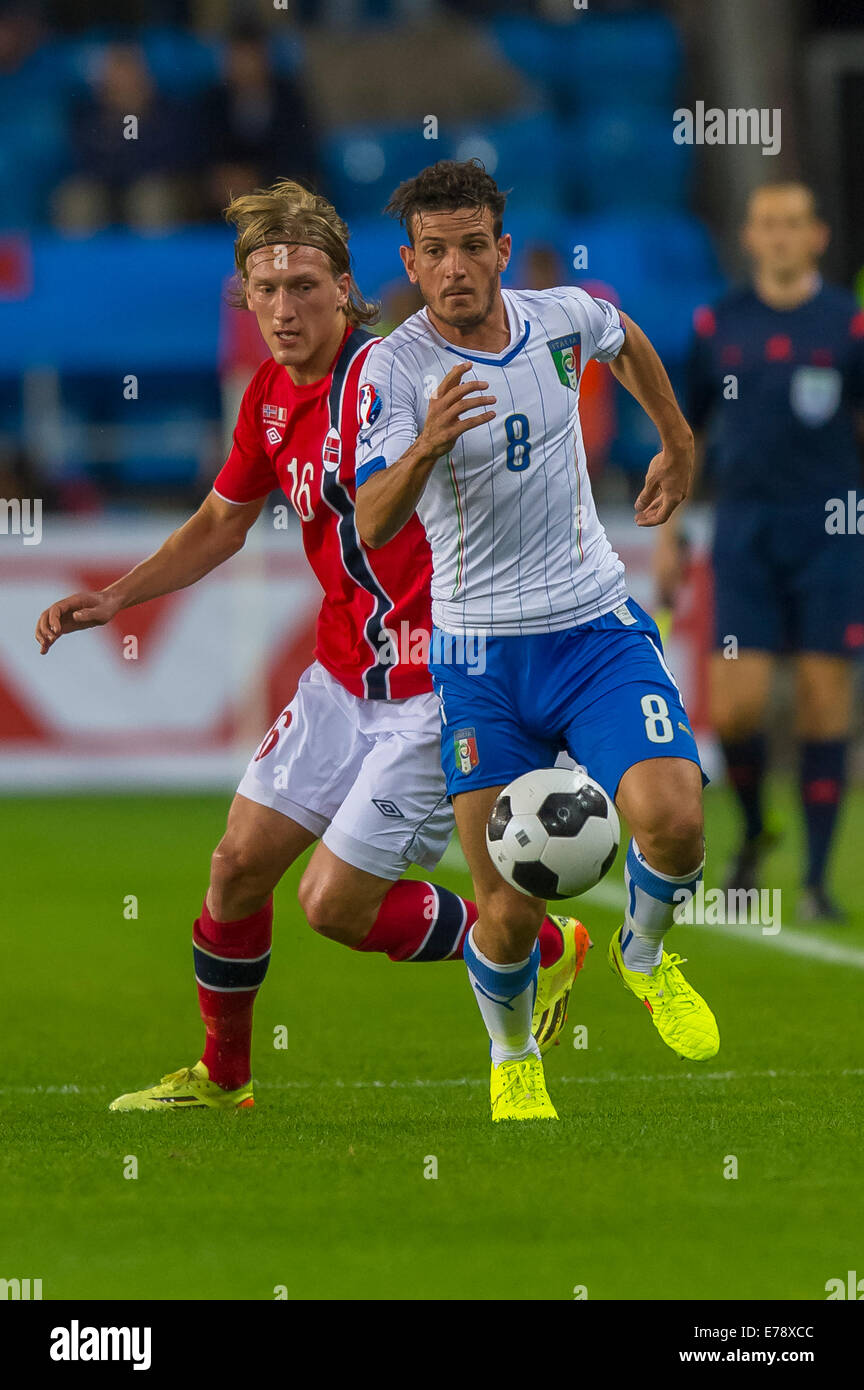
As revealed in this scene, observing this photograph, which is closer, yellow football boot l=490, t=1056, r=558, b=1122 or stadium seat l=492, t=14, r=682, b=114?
yellow football boot l=490, t=1056, r=558, b=1122

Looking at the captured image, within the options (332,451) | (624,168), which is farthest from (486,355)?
(624,168)

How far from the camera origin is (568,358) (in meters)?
5.07

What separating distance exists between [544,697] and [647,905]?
0.53m

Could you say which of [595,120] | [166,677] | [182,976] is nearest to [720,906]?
[182,976]

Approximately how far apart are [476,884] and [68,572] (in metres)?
8.12

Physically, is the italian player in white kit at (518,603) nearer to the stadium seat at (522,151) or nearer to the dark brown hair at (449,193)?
the dark brown hair at (449,193)

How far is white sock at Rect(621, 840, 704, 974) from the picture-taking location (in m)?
4.96

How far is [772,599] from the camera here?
838 cm

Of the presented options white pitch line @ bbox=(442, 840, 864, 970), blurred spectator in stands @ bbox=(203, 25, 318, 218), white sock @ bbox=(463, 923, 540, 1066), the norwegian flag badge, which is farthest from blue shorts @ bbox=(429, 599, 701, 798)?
blurred spectator in stands @ bbox=(203, 25, 318, 218)

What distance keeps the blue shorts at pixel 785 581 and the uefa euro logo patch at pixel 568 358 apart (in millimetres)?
3236

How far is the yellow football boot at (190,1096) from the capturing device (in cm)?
535

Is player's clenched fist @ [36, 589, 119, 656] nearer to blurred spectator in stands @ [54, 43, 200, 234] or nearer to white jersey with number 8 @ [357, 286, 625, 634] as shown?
white jersey with number 8 @ [357, 286, 625, 634]

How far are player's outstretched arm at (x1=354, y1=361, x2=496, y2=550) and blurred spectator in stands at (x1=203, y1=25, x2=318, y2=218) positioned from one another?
1144 cm

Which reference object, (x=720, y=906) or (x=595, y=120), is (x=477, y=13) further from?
(x=720, y=906)
